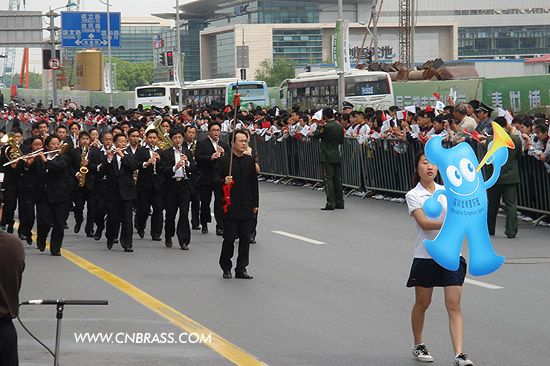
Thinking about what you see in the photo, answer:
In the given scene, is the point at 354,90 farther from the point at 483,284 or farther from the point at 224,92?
the point at 483,284

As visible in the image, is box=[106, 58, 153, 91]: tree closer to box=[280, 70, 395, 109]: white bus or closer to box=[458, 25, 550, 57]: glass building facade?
box=[458, 25, 550, 57]: glass building facade

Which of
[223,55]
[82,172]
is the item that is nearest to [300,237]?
[82,172]

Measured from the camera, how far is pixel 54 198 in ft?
53.9

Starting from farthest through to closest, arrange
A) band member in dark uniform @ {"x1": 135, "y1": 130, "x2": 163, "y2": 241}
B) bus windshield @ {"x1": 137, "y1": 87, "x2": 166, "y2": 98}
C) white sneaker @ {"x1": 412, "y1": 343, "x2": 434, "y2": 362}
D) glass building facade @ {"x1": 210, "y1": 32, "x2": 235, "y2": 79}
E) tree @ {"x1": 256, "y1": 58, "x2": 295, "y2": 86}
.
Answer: glass building facade @ {"x1": 210, "y1": 32, "x2": 235, "y2": 79} → tree @ {"x1": 256, "y1": 58, "x2": 295, "y2": 86} → bus windshield @ {"x1": 137, "y1": 87, "x2": 166, "y2": 98} → band member in dark uniform @ {"x1": 135, "y1": 130, "x2": 163, "y2": 241} → white sneaker @ {"x1": 412, "y1": 343, "x2": 434, "y2": 362}

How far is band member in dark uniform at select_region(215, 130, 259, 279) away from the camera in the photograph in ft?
44.9

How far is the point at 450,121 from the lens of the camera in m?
21.0

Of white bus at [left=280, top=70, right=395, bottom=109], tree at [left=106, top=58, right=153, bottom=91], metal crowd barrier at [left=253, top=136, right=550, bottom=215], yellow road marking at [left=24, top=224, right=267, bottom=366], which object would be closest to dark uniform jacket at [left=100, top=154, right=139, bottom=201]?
yellow road marking at [left=24, top=224, right=267, bottom=366]

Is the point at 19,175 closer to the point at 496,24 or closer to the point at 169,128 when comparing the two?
the point at 169,128

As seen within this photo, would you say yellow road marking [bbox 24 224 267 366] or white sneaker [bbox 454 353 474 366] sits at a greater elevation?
white sneaker [bbox 454 353 474 366]

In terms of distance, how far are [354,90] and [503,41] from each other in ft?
320

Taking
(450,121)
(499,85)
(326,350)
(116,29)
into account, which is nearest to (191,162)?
(450,121)

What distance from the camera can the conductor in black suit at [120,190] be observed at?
17.1m

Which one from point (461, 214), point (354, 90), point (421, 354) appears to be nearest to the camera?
point (461, 214)

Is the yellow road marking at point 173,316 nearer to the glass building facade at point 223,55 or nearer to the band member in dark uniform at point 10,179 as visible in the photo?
the band member in dark uniform at point 10,179
